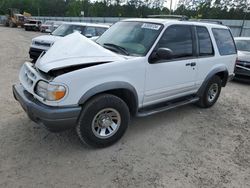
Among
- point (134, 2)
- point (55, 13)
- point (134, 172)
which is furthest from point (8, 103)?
point (55, 13)

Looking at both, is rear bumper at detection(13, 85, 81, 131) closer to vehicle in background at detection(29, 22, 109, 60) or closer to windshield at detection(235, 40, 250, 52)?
vehicle in background at detection(29, 22, 109, 60)

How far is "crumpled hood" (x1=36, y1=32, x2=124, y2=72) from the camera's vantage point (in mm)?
3254

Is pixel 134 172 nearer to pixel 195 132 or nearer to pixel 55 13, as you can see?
pixel 195 132

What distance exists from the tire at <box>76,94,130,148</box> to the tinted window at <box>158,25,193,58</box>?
1.28 m

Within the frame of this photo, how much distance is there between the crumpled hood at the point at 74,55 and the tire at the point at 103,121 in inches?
21.7

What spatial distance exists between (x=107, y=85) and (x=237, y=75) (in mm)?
6646

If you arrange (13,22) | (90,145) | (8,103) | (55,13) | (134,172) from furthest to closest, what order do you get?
1. (55,13)
2. (13,22)
3. (8,103)
4. (90,145)
5. (134,172)

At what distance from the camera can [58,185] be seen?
9.30 feet

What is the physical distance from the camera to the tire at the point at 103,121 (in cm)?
332

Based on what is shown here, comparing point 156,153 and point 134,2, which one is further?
point 134,2

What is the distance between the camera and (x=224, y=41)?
17.9 ft

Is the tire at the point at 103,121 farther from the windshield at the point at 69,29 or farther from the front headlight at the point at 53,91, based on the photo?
the windshield at the point at 69,29

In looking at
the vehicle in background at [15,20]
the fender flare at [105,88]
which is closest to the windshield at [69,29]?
the fender flare at [105,88]

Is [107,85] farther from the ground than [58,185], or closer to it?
farther from the ground
